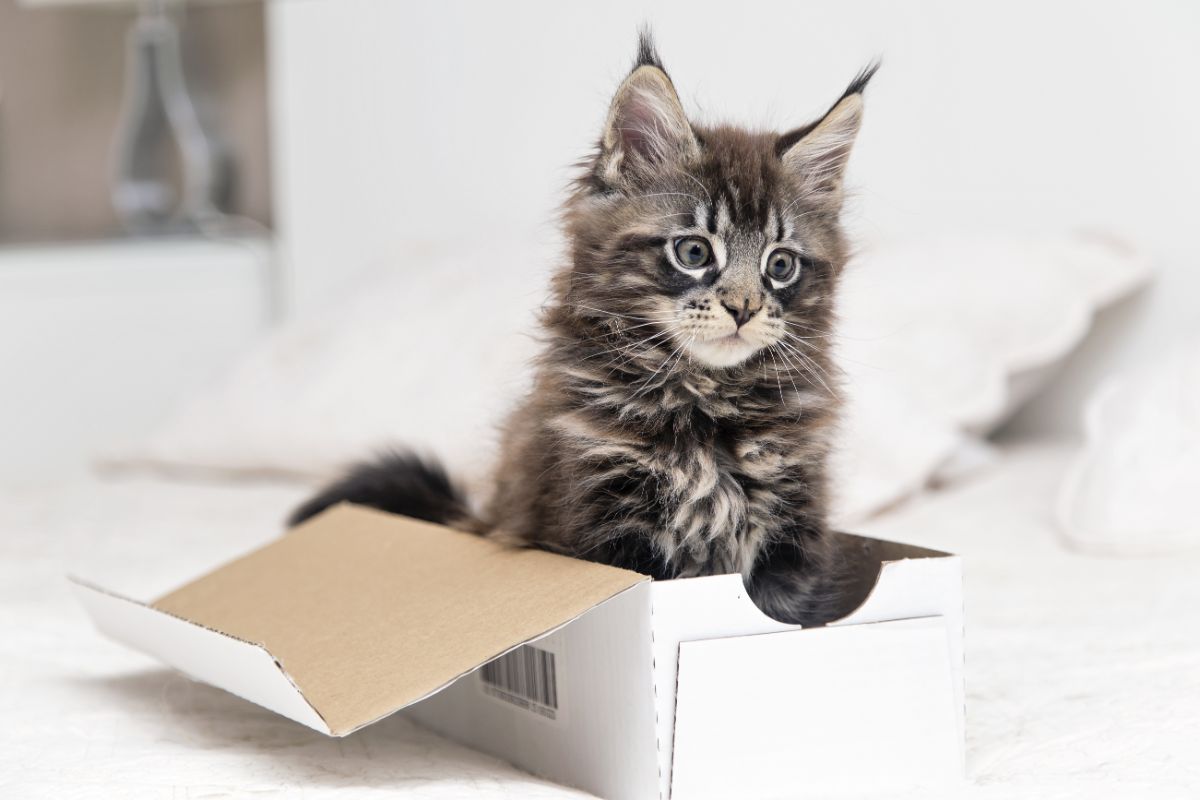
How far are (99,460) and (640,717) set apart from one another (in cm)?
189

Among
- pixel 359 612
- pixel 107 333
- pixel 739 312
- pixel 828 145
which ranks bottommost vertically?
pixel 107 333

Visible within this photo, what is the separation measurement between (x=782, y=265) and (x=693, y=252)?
0.08 m

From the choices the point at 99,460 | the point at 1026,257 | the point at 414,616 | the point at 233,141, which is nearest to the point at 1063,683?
the point at 414,616

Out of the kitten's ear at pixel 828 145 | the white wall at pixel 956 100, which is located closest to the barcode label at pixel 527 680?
the kitten's ear at pixel 828 145

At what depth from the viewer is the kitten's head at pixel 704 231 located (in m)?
1.02

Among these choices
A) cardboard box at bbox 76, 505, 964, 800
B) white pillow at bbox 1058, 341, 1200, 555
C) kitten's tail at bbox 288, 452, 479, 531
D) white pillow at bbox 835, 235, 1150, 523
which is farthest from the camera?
white pillow at bbox 835, 235, 1150, 523

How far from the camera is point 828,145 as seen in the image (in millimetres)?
1097

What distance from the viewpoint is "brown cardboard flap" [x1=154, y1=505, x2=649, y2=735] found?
94 cm

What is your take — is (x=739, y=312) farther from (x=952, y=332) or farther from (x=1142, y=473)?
(x=952, y=332)

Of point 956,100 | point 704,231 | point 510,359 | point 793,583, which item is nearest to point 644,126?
point 704,231

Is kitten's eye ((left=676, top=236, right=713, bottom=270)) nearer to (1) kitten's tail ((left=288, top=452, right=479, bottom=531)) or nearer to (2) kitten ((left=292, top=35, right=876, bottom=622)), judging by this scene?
(2) kitten ((left=292, top=35, right=876, bottom=622))

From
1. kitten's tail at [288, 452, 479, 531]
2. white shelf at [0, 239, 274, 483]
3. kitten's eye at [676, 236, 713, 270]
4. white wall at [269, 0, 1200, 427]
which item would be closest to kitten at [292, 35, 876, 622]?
kitten's eye at [676, 236, 713, 270]

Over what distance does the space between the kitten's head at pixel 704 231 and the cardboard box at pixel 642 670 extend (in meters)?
0.19

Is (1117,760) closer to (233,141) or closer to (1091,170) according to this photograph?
(1091,170)
